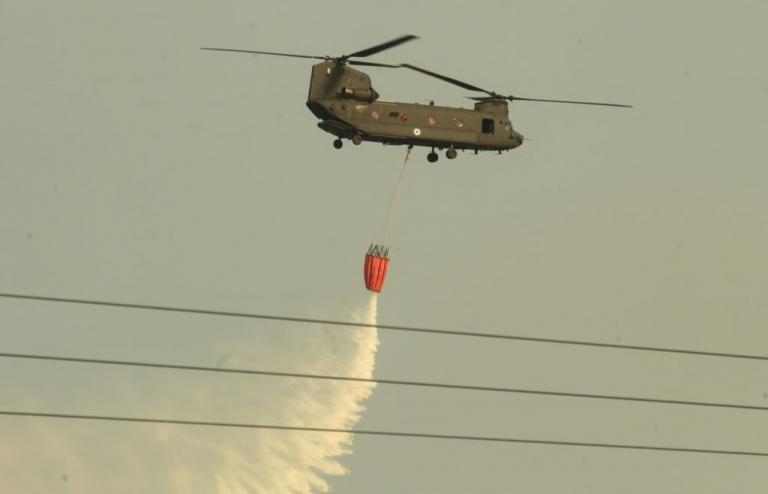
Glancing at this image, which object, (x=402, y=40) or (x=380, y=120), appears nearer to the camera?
(x=402, y=40)

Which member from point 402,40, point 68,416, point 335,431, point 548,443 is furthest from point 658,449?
point 402,40

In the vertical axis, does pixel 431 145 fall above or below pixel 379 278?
above

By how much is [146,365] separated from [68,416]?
8037 mm

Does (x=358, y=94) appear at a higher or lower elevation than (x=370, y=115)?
higher

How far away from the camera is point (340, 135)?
258 ft

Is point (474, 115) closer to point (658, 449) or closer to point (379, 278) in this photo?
point (379, 278)

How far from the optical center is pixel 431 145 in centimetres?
8062

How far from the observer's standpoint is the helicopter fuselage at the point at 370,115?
78312 millimetres

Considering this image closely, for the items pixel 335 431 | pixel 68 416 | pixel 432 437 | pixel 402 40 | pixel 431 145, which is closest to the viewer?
pixel 402 40

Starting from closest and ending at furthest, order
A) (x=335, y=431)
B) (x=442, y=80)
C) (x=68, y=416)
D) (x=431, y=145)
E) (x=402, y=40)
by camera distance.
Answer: (x=402, y=40)
(x=442, y=80)
(x=431, y=145)
(x=335, y=431)
(x=68, y=416)

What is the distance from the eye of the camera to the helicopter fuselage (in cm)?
7831

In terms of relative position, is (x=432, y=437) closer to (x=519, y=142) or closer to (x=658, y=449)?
(x=658, y=449)

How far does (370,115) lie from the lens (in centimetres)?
7869

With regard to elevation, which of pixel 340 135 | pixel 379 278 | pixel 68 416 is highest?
pixel 340 135
